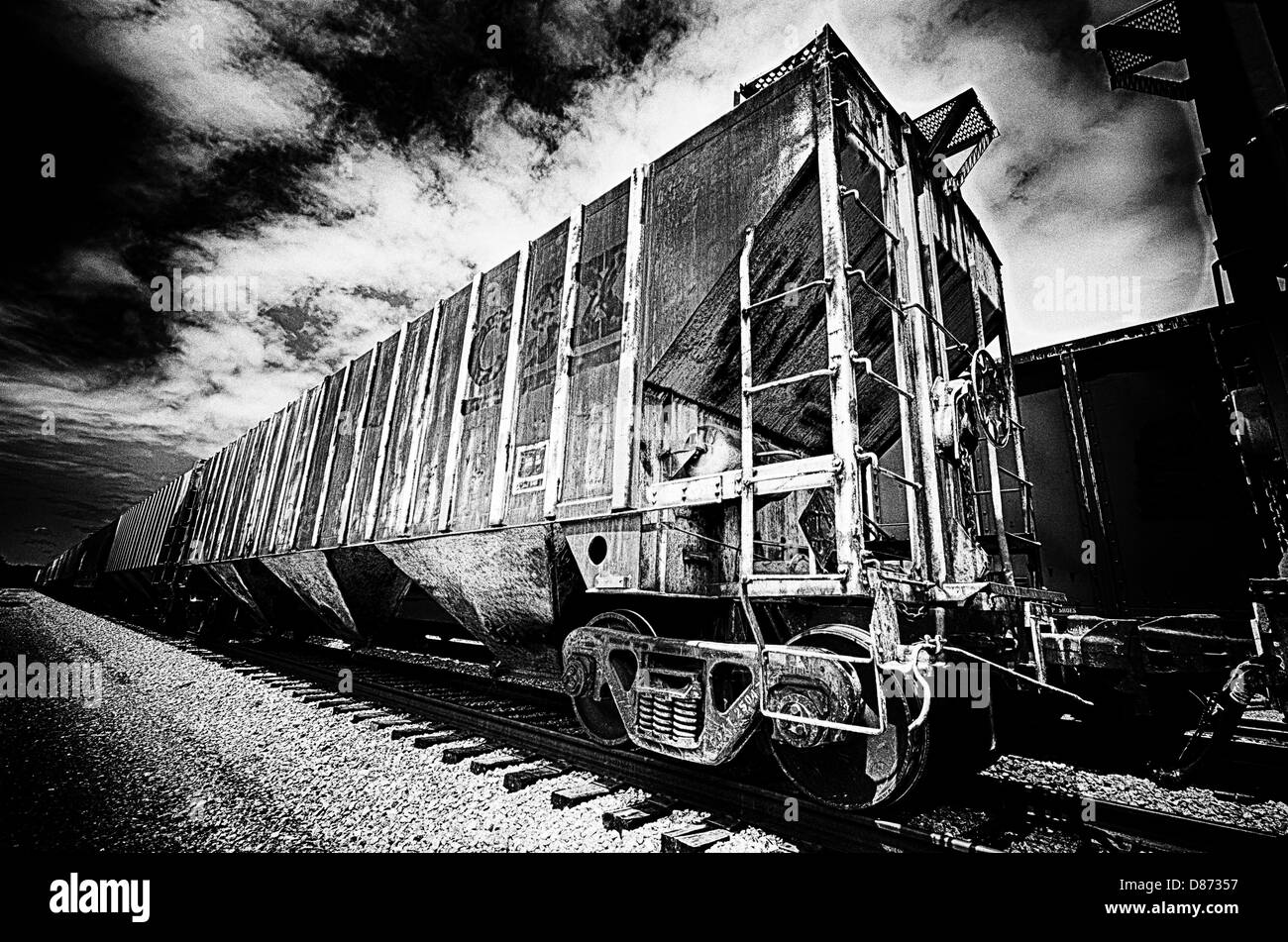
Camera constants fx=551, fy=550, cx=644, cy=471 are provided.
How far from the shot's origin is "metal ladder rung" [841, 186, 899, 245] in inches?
121

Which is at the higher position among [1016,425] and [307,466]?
[307,466]

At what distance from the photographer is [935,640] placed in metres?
2.46

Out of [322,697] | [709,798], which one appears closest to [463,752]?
[709,798]

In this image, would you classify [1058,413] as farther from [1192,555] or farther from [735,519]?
[735,519]

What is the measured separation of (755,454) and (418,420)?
3.94 m

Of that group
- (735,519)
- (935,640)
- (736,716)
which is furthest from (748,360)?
(736,716)

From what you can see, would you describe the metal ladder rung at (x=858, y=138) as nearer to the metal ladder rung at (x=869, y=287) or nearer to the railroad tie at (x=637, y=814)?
the metal ladder rung at (x=869, y=287)

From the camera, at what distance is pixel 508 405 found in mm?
4680

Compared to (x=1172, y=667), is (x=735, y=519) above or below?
above

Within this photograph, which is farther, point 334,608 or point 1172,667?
point 334,608

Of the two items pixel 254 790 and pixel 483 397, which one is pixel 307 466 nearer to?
pixel 483 397

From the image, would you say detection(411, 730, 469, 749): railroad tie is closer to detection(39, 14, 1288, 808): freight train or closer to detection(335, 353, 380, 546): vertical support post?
detection(39, 14, 1288, 808): freight train

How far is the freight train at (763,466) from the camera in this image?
2604 mm

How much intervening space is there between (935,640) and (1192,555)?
226 inches
